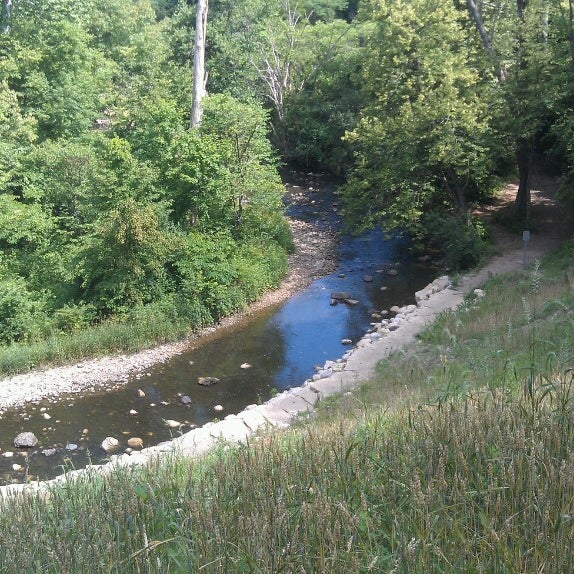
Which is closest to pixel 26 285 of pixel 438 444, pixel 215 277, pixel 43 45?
pixel 215 277

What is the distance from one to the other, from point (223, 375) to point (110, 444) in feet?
11.4

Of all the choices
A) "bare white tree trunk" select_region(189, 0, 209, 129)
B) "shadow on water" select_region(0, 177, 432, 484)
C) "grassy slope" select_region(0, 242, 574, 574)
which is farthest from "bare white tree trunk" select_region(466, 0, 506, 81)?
"grassy slope" select_region(0, 242, 574, 574)

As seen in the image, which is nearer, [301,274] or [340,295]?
[340,295]

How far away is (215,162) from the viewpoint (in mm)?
19438

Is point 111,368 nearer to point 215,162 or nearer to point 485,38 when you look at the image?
point 215,162

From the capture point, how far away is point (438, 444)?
12.9 ft

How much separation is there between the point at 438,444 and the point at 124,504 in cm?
175

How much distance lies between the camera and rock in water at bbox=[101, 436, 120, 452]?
497 inches

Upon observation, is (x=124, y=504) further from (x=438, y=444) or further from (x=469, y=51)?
(x=469, y=51)

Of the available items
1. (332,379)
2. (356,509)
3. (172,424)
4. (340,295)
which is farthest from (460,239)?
(356,509)

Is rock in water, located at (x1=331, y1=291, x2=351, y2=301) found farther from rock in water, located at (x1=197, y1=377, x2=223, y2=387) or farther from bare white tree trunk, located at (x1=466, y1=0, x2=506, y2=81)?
bare white tree trunk, located at (x1=466, y1=0, x2=506, y2=81)

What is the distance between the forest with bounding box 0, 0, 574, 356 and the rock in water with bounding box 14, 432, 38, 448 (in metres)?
3.52

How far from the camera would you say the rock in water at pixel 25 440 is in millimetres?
12625

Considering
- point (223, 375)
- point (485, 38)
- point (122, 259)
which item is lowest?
point (223, 375)
